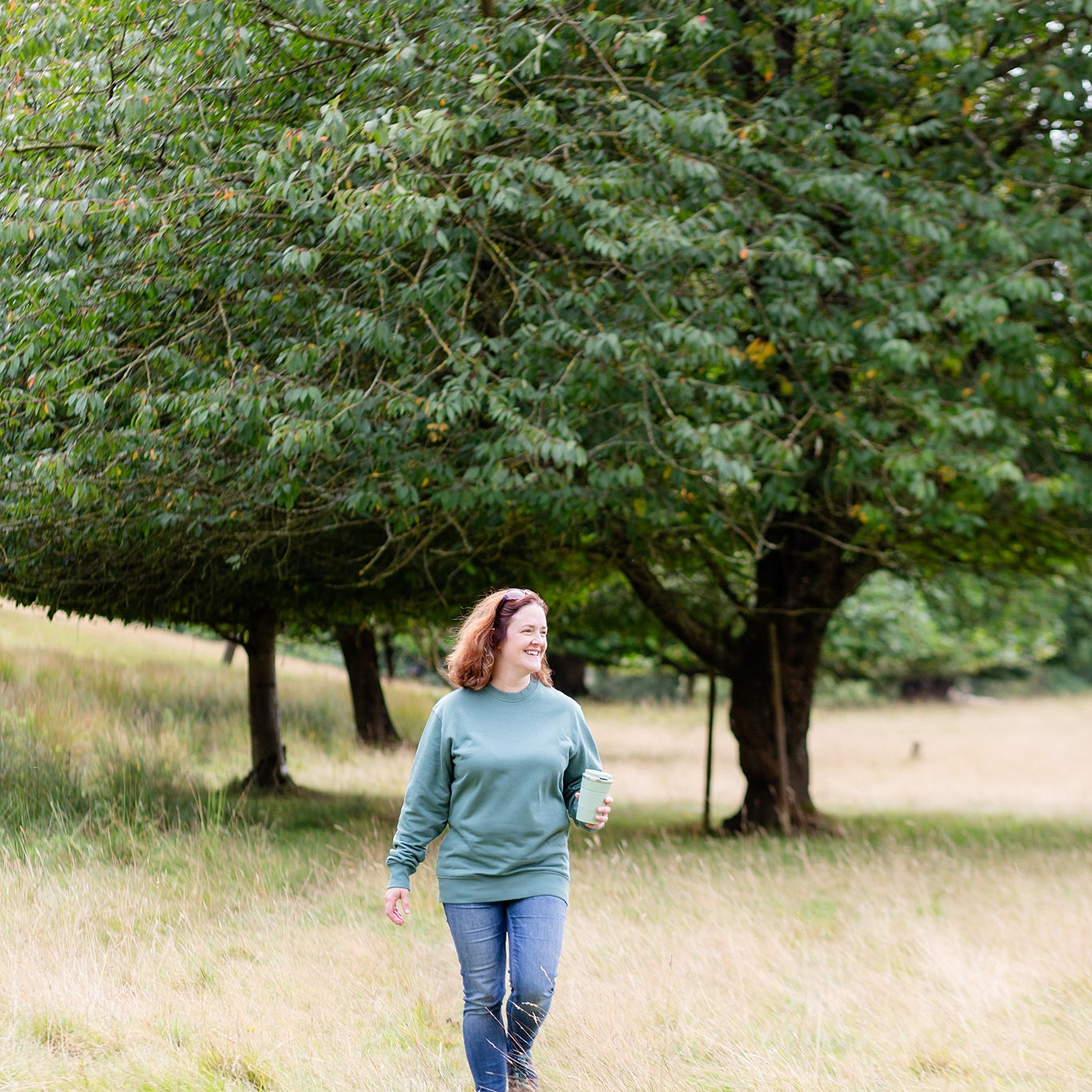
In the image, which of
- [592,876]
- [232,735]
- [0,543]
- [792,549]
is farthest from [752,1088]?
[232,735]

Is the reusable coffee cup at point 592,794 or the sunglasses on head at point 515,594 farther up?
the sunglasses on head at point 515,594

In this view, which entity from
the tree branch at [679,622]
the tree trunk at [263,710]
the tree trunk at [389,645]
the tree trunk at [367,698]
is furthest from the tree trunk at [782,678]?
the tree trunk at [389,645]

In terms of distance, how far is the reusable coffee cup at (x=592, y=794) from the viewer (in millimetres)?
3961

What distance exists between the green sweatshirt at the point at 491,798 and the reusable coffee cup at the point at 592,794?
0.10m

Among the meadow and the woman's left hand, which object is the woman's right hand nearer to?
the woman's left hand

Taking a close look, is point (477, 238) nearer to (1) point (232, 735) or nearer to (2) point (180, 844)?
(2) point (180, 844)

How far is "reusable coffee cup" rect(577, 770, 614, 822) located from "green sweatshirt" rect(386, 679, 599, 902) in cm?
10

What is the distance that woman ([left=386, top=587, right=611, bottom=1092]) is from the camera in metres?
3.93

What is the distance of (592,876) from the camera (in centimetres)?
851

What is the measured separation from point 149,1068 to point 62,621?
15.2m

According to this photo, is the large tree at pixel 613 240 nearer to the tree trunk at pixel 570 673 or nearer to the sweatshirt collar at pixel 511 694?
the sweatshirt collar at pixel 511 694

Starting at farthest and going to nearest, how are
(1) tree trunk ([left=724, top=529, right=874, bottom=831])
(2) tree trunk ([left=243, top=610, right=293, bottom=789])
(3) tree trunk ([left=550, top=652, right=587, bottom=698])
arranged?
(3) tree trunk ([left=550, top=652, right=587, bottom=698]) → (2) tree trunk ([left=243, top=610, right=293, bottom=789]) → (1) tree trunk ([left=724, top=529, right=874, bottom=831])

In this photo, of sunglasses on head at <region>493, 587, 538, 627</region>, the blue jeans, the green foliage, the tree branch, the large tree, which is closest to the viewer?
the blue jeans

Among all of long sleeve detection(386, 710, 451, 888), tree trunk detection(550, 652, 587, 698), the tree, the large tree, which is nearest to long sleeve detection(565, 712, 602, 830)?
long sleeve detection(386, 710, 451, 888)
